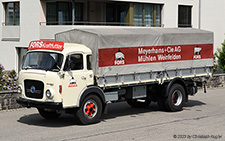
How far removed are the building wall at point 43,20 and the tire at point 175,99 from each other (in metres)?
10.5

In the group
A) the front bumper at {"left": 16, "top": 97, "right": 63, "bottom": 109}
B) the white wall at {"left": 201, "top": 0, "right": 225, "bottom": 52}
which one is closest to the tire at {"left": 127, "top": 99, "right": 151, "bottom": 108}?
the front bumper at {"left": 16, "top": 97, "right": 63, "bottom": 109}

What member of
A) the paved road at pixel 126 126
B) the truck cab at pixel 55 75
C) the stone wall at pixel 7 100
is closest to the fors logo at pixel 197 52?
the paved road at pixel 126 126

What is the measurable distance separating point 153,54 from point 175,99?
6.60 ft

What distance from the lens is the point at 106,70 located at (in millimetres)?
12336

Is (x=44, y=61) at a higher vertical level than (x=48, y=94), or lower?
higher

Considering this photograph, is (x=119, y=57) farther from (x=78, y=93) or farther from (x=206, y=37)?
(x=206, y=37)

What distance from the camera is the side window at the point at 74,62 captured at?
11.7m

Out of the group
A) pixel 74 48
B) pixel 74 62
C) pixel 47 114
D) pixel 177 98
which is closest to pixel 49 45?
pixel 74 48

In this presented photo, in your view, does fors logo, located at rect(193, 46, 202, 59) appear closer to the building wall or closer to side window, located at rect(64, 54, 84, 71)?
side window, located at rect(64, 54, 84, 71)

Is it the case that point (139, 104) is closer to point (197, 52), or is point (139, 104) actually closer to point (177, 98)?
point (177, 98)

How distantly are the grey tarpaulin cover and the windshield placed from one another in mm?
1160

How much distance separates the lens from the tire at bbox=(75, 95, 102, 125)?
11.8 metres

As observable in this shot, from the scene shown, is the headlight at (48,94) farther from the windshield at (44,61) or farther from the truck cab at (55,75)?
the windshield at (44,61)

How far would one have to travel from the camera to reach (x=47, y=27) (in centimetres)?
2408
